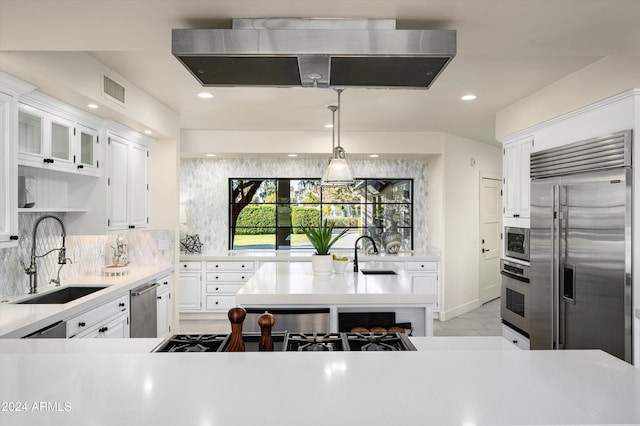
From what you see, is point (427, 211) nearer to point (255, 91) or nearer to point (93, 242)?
point (255, 91)

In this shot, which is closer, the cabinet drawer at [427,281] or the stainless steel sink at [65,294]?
the stainless steel sink at [65,294]

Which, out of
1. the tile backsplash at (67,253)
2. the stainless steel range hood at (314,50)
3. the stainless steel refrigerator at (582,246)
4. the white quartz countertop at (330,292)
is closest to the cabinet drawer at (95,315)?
the tile backsplash at (67,253)

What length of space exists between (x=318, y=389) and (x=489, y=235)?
598cm

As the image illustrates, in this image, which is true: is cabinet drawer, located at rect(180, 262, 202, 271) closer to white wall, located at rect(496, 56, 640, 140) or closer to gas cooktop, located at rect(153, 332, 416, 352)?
white wall, located at rect(496, 56, 640, 140)

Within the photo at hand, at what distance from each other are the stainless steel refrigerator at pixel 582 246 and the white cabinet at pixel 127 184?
11.9 feet

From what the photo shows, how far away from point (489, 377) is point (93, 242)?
400cm

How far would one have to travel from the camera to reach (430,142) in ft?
18.2

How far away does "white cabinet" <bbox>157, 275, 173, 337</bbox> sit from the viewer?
423 cm

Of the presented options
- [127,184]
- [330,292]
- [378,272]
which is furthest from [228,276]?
[330,292]

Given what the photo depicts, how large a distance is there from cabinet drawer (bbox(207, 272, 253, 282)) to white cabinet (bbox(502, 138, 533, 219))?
130 inches

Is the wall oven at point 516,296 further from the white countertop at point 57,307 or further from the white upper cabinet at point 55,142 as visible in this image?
the white upper cabinet at point 55,142

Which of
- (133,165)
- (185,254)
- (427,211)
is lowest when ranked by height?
(185,254)

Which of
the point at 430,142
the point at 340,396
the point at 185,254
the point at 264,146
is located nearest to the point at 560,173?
the point at 430,142

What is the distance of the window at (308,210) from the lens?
244 inches
